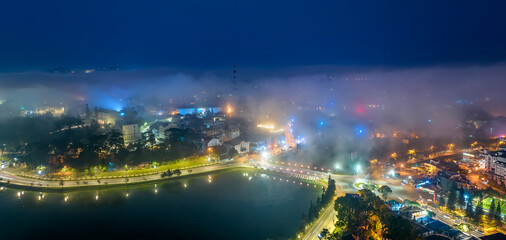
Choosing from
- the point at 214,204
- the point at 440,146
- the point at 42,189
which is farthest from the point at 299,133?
the point at 42,189

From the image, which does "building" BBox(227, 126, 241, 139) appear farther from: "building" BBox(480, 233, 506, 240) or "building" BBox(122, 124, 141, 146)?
"building" BBox(480, 233, 506, 240)

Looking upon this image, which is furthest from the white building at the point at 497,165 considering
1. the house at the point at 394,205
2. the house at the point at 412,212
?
the house at the point at 394,205

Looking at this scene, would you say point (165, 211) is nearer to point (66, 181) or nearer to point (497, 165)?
point (66, 181)

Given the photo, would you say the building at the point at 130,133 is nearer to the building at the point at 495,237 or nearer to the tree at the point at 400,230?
the tree at the point at 400,230

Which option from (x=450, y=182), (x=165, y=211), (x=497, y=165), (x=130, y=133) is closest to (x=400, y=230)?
(x=450, y=182)

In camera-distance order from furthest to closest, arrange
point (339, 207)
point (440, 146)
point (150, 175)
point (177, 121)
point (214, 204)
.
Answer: point (177, 121) → point (440, 146) → point (150, 175) → point (214, 204) → point (339, 207)

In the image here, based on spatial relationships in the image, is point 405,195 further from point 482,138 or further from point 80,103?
point 80,103
